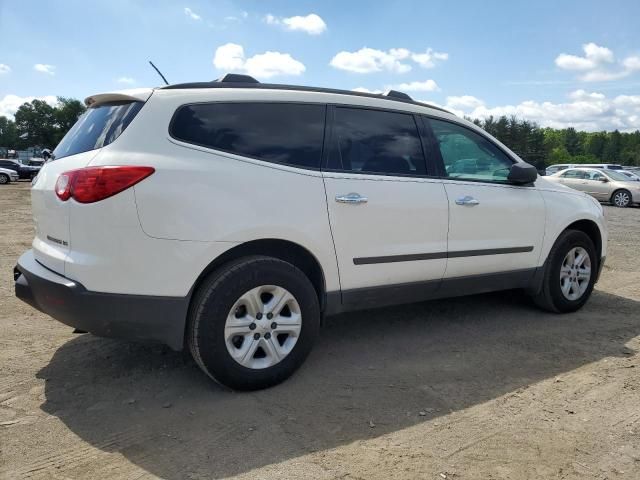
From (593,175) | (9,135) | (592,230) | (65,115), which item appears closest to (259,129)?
(592,230)

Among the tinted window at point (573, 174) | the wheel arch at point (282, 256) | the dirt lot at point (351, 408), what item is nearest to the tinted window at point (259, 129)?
the wheel arch at point (282, 256)

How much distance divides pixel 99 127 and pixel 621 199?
68.3 feet

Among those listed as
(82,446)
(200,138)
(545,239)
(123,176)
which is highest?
(200,138)

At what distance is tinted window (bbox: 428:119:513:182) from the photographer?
14.0 feet

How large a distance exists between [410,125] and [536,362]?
78.3 inches

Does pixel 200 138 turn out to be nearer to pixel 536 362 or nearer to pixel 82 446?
pixel 82 446

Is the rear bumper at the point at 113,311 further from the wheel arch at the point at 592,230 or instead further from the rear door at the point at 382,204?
the wheel arch at the point at 592,230

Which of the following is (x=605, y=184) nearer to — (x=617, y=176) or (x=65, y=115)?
(x=617, y=176)

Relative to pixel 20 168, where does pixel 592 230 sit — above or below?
above

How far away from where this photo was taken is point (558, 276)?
492 cm

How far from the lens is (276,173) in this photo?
3.30 m

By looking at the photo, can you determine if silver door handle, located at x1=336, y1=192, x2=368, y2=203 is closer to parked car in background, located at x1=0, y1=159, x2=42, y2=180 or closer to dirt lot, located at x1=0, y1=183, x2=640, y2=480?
dirt lot, located at x1=0, y1=183, x2=640, y2=480

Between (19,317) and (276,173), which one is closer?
(276,173)

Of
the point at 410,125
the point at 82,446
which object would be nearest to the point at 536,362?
the point at 410,125
